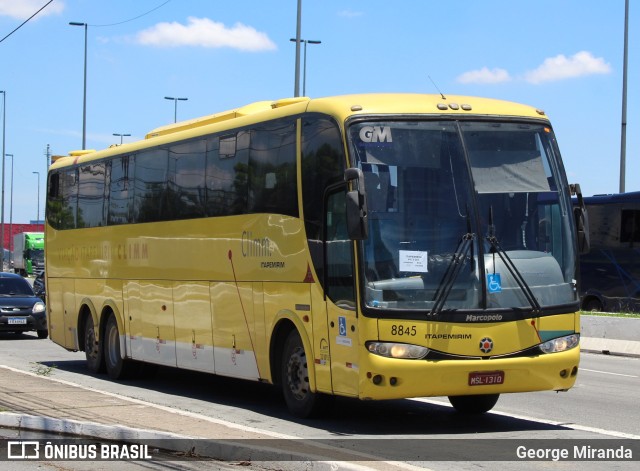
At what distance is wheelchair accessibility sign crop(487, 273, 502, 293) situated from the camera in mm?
11781

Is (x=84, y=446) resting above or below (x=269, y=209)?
below

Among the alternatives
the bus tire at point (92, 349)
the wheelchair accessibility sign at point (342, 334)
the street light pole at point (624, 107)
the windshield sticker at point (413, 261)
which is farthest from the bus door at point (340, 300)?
the street light pole at point (624, 107)

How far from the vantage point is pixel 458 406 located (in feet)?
45.1

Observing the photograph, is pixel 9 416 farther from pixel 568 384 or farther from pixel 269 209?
pixel 568 384

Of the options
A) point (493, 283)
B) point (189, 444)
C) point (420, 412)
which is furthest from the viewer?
point (420, 412)

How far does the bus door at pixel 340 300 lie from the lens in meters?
11.8

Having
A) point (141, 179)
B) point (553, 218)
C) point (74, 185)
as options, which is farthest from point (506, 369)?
point (74, 185)

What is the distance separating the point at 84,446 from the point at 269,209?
4.10 metres

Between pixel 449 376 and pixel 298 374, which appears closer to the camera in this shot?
pixel 449 376

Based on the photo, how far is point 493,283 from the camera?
11.8m

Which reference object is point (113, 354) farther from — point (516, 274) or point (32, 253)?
point (32, 253)

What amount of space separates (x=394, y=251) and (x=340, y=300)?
2.83 ft

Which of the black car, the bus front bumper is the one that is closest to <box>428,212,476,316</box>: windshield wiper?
the bus front bumper

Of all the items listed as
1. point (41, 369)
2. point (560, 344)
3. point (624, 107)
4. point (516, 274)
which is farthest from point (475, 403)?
point (624, 107)
